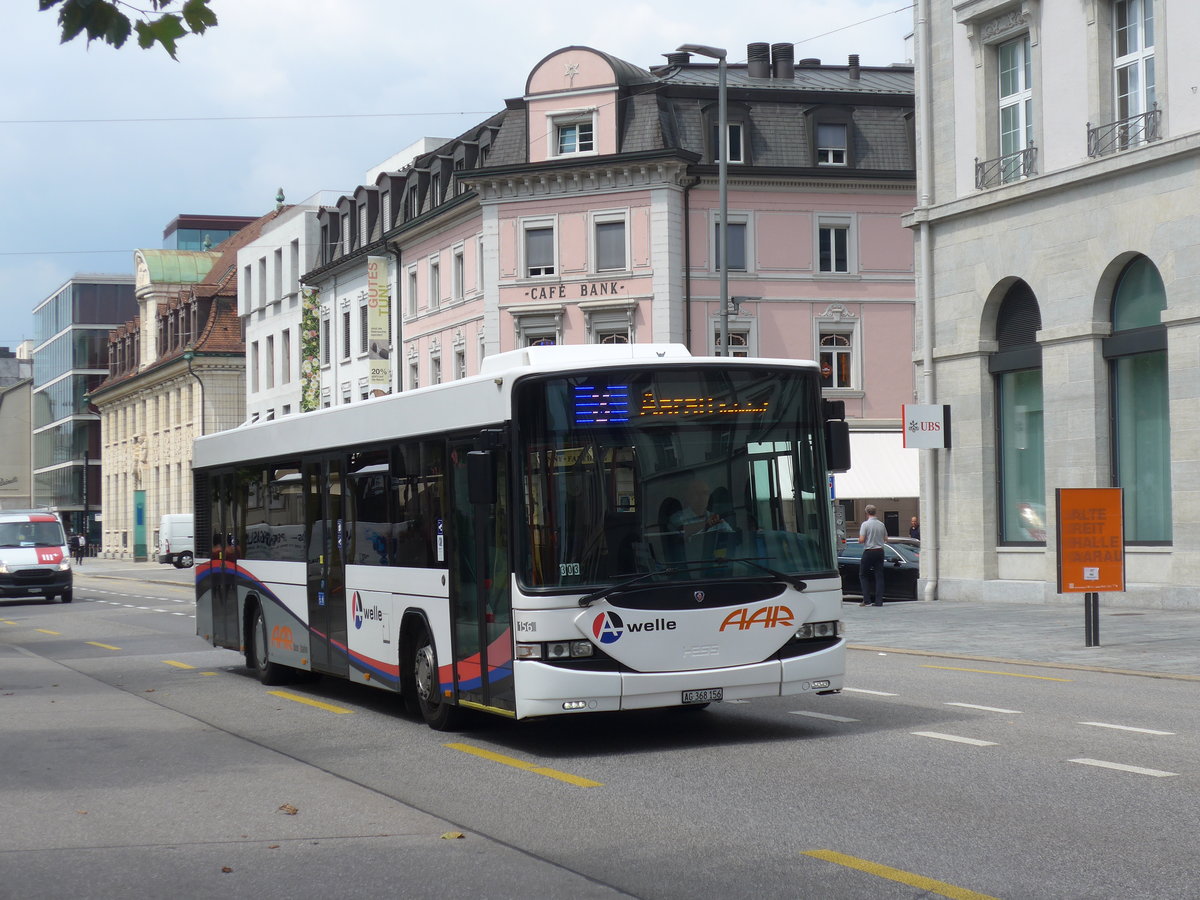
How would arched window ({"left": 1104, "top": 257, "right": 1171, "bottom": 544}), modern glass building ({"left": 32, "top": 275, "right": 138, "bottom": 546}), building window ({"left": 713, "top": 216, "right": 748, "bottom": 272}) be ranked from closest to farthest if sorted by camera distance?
arched window ({"left": 1104, "top": 257, "right": 1171, "bottom": 544}) → building window ({"left": 713, "top": 216, "right": 748, "bottom": 272}) → modern glass building ({"left": 32, "top": 275, "right": 138, "bottom": 546})

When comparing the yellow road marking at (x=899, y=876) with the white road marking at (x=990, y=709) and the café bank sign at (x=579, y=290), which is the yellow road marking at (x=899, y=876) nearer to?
the white road marking at (x=990, y=709)

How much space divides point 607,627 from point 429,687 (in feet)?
7.55

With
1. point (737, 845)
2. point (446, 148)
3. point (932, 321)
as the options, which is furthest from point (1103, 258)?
point (446, 148)

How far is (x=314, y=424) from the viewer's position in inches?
588

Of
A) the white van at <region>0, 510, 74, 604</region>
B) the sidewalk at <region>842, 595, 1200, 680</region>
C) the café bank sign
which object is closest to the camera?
the sidewalk at <region>842, 595, 1200, 680</region>

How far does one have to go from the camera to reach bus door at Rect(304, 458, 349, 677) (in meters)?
14.3

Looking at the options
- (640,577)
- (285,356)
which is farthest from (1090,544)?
(285,356)

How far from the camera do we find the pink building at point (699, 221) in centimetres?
4747

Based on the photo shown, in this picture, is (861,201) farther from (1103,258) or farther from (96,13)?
(96,13)

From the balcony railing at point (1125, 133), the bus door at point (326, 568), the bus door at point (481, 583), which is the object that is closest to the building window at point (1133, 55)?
the balcony railing at point (1125, 133)

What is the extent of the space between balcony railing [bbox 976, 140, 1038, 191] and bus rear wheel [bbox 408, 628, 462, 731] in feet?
59.1

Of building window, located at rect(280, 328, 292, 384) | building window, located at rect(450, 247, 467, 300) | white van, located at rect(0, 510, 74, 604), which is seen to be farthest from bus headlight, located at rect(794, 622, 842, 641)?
building window, located at rect(280, 328, 292, 384)

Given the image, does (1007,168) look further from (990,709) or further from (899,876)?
(899,876)

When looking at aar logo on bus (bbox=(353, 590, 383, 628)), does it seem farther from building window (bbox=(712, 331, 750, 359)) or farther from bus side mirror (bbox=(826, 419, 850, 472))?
building window (bbox=(712, 331, 750, 359))
